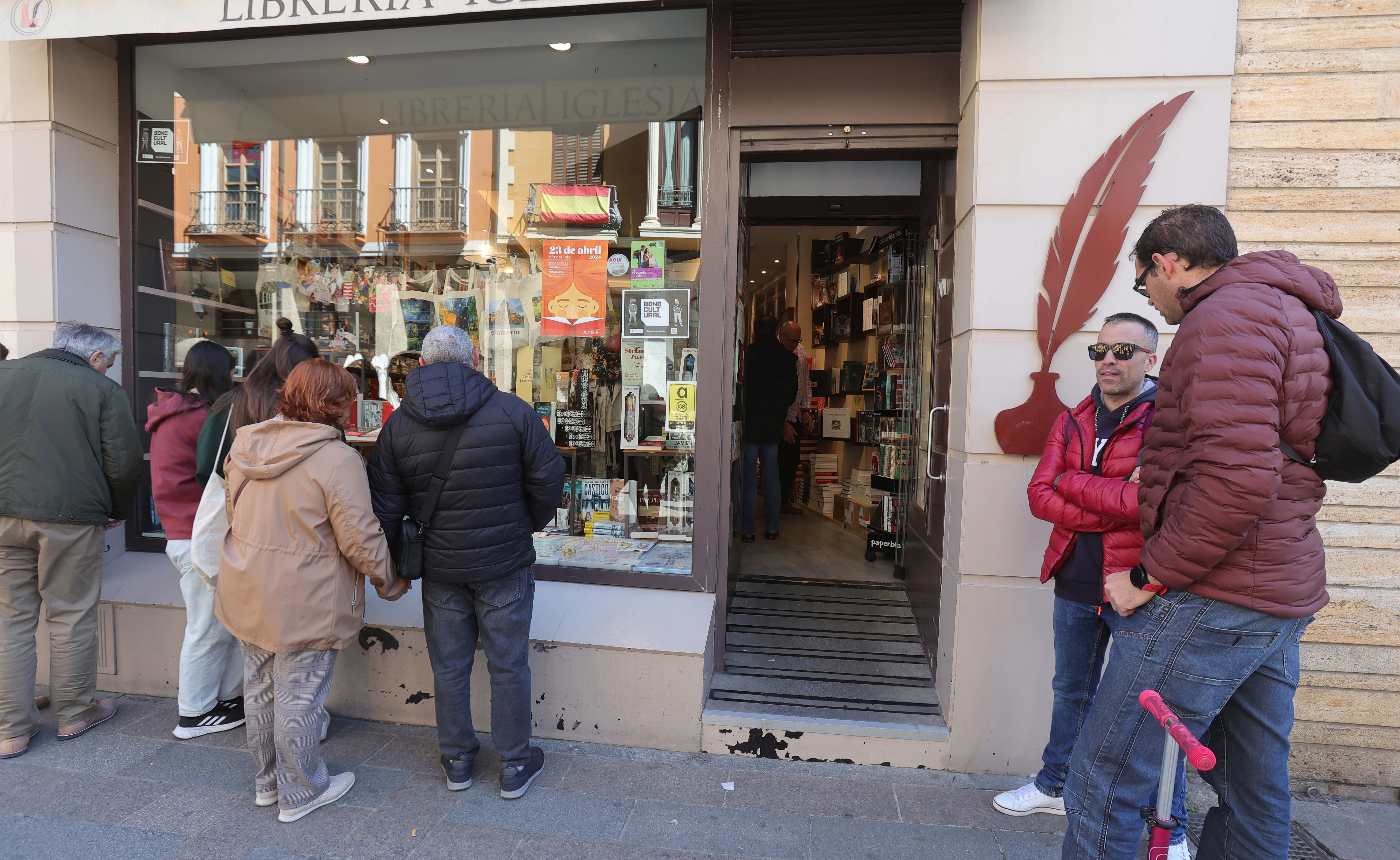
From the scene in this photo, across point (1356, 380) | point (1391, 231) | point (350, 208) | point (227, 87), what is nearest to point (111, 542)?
point (350, 208)

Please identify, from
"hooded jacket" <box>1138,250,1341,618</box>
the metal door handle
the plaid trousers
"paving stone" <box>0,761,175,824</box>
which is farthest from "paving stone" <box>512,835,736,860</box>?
the metal door handle

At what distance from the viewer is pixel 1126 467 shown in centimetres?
251

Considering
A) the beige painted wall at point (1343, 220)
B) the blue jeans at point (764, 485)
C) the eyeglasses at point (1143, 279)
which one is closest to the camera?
the eyeglasses at point (1143, 279)

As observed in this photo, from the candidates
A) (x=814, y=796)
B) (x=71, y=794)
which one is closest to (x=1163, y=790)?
(x=814, y=796)

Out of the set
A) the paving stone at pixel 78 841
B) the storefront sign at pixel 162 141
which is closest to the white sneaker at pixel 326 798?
the paving stone at pixel 78 841

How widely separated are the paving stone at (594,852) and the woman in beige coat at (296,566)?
714mm

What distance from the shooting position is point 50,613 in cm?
325

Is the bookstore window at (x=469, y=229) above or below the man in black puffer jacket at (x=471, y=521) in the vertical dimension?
above

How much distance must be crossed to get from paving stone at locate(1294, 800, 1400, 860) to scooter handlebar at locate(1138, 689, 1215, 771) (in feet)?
6.75

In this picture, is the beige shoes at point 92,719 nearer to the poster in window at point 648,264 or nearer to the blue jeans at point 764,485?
the poster in window at point 648,264

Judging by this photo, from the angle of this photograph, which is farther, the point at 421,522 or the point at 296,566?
the point at 421,522

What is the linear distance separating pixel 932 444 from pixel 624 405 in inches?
69.4

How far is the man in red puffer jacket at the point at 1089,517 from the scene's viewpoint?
2488mm

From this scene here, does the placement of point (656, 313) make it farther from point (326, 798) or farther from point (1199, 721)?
point (1199, 721)
